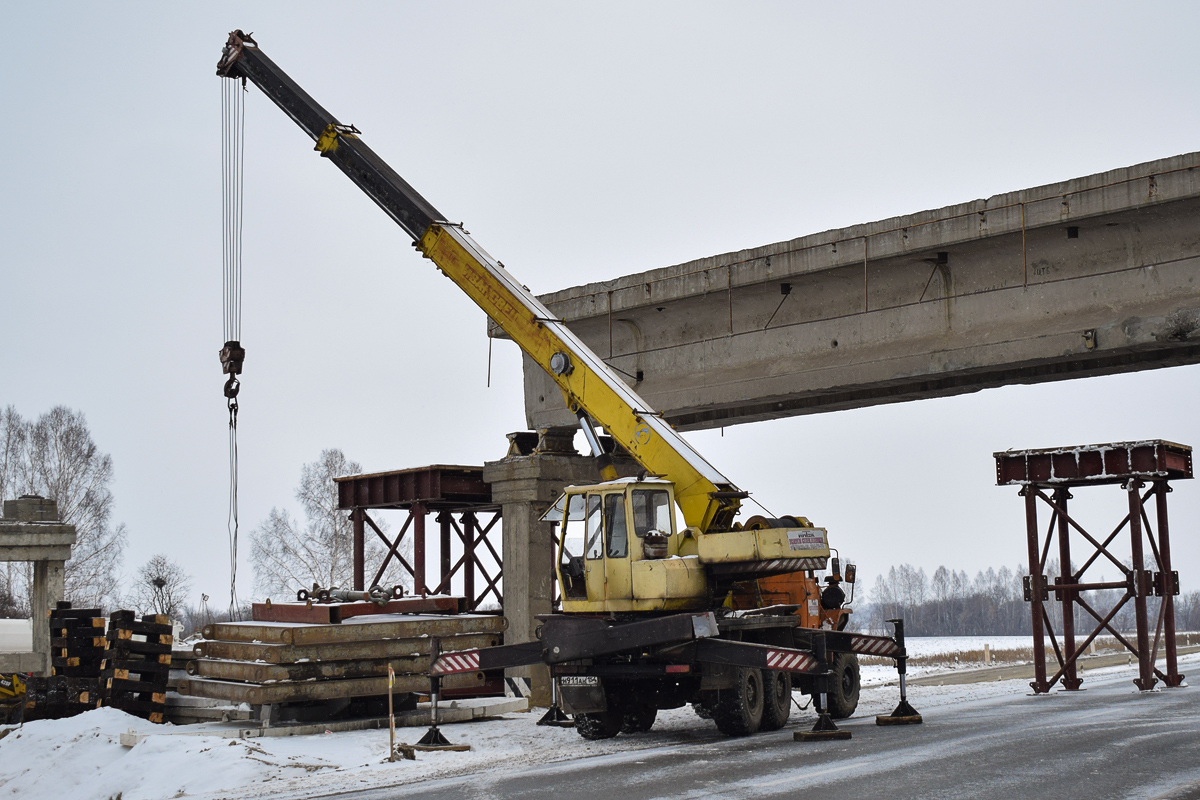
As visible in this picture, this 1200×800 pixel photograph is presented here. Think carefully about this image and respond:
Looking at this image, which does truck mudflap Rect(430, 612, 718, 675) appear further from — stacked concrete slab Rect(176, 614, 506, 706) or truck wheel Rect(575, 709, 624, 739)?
truck wheel Rect(575, 709, 624, 739)

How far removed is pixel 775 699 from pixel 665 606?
2.23 m

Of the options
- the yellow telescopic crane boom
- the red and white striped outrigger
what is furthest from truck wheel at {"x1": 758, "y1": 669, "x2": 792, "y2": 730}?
the red and white striped outrigger

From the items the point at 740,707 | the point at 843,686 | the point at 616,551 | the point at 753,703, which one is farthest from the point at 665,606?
the point at 843,686

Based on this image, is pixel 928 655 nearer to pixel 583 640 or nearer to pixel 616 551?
pixel 616 551

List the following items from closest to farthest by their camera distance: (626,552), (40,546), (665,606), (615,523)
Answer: (665,606) < (626,552) < (615,523) < (40,546)

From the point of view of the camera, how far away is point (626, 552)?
15305mm

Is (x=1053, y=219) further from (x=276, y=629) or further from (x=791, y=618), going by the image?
(x=276, y=629)

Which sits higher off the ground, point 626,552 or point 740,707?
point 626,552

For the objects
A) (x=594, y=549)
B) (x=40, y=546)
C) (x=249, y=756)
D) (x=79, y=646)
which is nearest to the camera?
(x=249, y=756)

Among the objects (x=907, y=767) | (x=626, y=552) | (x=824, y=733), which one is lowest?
(x=824, y=733)

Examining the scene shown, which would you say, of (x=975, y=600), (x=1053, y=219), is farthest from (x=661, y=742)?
(x=975, y=600)

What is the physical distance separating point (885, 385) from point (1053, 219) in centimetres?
326

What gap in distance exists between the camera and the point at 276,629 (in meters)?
17.1

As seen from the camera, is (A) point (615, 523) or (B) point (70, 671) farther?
(B) point (70, 671)
